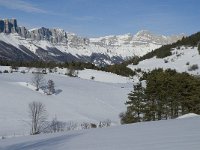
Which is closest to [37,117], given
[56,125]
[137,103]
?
[56,125]

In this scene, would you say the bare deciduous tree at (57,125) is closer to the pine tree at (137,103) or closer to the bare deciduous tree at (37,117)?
the bare deciduous tree at (37,117)

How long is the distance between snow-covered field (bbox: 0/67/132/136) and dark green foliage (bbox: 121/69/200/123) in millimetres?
26582

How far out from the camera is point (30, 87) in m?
142

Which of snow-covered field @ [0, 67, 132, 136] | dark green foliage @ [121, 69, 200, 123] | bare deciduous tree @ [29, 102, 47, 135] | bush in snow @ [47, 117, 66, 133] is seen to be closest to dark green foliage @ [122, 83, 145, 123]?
dark green foliage @ [121, 69, 200, 123]

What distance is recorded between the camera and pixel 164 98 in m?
69.6

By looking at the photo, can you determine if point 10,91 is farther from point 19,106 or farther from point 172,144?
point 172,144

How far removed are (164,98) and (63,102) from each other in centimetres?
6144

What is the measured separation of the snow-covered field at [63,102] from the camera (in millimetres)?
96812

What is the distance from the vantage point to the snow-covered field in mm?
96812

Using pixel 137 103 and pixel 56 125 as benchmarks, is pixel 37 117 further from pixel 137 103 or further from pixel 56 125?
pixel 137 103

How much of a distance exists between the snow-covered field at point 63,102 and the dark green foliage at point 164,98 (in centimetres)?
2658

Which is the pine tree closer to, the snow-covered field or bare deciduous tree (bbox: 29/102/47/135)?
the snow-covered field

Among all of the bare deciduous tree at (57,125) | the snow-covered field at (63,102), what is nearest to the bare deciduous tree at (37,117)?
the snow-covered field at (63,102)

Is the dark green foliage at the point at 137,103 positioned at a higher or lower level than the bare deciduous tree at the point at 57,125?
higher
